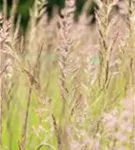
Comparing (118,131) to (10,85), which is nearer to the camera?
(118,131)

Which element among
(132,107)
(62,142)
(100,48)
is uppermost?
(100,48)

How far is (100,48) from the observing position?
5.16 feet

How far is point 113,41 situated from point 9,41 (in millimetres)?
288

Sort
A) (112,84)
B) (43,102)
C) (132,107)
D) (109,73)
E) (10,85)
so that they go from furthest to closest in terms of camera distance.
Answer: (112,84)
(10,85)
(109,73)
(43,102)
(132,107)

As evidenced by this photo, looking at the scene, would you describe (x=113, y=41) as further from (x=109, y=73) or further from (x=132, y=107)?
(x=132, y=107)

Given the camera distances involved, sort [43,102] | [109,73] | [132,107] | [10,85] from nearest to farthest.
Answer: [132,107] → [43,102] → [109,73] → [10,85]

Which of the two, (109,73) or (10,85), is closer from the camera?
(109,73)

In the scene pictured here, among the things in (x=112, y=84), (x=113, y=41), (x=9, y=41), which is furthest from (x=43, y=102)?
(x=112, y=84)

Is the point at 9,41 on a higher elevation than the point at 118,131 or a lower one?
higher

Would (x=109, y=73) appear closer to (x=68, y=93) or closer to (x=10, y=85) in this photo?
(x=68, y=93)

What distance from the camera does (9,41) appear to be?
1.49 metres

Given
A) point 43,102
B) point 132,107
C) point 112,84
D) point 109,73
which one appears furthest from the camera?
point 112,84

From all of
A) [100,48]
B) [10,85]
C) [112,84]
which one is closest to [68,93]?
[100,48]

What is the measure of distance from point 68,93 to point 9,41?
0.62 feet
